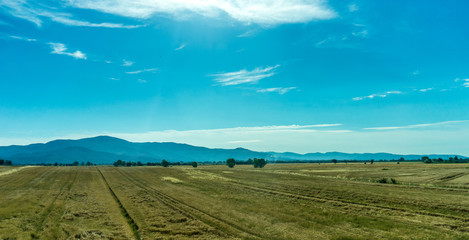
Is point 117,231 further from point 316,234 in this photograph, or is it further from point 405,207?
point 405,207

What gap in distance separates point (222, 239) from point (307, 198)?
17.8 metres

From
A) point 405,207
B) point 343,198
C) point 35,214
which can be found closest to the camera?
point 35,214

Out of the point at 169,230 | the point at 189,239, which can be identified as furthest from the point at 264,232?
the point at 169,230

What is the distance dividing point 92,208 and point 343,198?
25.7 meters

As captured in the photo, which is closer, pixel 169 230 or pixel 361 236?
pixel 361 236

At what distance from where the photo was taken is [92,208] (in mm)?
26922

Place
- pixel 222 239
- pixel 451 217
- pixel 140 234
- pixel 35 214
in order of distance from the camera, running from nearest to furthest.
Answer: pixel 222 239
pixel 140 234
pixel 451 217
pixel 35 214

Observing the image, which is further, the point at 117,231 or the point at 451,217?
the point at 451,217

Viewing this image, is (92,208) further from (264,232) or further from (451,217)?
(451,217)

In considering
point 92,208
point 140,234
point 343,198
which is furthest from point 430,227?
point 92,208

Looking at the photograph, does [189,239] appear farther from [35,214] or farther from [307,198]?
[307,198]

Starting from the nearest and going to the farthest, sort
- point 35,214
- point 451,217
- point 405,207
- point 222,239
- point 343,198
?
point 222,239
point 451,217
point 35,214
point 405,207
point 343,198

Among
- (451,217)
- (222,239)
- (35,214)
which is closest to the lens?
(222,239)

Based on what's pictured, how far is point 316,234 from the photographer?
1750 cm
